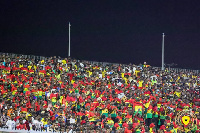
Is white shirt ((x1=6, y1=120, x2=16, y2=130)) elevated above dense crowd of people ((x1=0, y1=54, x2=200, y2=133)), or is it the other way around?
dense crowd of people ((x1=0, y1=54, x2=200, y2=133))

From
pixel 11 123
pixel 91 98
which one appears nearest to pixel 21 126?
pixel 11 123

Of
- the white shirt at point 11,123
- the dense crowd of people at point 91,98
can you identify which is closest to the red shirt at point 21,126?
the dense crowd of people at point 91,98

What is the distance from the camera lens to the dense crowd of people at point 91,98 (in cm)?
2070

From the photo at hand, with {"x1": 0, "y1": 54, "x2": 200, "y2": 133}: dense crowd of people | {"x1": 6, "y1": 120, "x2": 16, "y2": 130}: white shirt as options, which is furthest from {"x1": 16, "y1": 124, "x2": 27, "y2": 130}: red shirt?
{"x1": 6, "y1": 120, "x2": 16, "y2": 130}: white shirt

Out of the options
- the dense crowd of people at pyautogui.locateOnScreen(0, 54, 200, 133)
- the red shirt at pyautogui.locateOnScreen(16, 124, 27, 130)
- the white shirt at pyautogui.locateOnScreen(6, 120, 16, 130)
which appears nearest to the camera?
the red shirt at pyautogui.locateOnScreen(16, 124, 27, 130)

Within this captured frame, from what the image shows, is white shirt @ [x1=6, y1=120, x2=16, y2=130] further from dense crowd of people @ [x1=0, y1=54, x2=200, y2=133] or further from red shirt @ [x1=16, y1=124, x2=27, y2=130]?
red shirt @ [x1=16, y1=124, x2=27, y2=130]

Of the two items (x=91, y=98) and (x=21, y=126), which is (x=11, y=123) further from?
(x=91, y=98)

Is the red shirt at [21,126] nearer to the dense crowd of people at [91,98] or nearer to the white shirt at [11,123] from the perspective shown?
the dense crowd of people at [91,98]

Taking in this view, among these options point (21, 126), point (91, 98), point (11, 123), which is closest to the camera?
Answer: point (21, 126)

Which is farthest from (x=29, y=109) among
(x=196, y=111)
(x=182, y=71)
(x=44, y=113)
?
(x=182, y=71)

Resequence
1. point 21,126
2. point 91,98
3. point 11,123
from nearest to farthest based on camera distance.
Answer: point 21,126
point 11,123
point 91,98

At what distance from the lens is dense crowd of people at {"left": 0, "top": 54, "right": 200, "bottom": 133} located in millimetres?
20703

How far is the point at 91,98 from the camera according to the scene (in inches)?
974

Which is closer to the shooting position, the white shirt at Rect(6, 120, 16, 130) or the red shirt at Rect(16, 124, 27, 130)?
the red shirt at Rect(16, 124, 27, 130)
